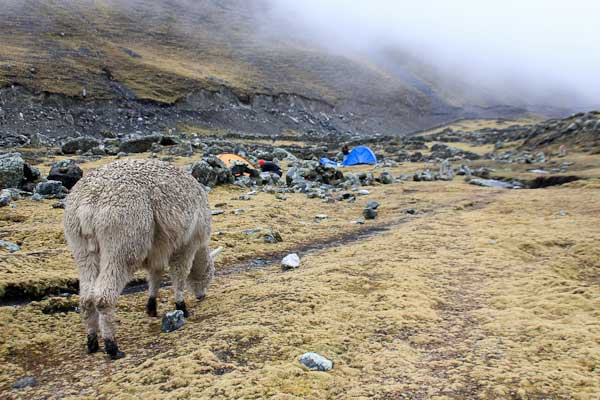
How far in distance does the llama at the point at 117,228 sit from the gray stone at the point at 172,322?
2.80 ft

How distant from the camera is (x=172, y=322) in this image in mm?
A: 7359

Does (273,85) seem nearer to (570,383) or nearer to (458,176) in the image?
(458,176)

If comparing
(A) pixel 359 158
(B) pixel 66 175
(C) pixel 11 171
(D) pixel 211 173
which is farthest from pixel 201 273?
(A) pixel 359 158

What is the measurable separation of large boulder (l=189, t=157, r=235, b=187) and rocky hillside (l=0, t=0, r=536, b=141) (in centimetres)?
4015

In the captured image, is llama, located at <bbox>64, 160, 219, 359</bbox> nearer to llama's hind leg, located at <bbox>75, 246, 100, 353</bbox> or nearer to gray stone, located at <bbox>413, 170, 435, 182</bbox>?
llama's hind leg, located at <bbox>75, 246, 100, 353</bbox>

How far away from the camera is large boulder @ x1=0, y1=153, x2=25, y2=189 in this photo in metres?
18.0

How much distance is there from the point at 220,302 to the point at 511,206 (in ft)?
50.5

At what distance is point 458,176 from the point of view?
33656 millimetres

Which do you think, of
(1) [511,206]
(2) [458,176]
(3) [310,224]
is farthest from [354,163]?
(3) [310,224]

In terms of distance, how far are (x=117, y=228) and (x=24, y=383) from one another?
2.34 metres

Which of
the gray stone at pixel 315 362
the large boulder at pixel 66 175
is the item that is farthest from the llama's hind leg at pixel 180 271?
the large boulder at pixel 66 175

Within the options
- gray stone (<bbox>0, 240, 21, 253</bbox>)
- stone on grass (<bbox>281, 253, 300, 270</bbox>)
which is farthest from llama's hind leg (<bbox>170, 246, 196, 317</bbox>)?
gray stone (<bbox>0, 240, 21, 253</bbox>)

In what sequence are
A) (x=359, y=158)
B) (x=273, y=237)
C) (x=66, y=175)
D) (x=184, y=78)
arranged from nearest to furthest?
(x=273, y=237), (x=66, y=175), (x=359, y=158), (x=184, y=78)

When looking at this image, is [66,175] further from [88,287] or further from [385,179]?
[385,179]
